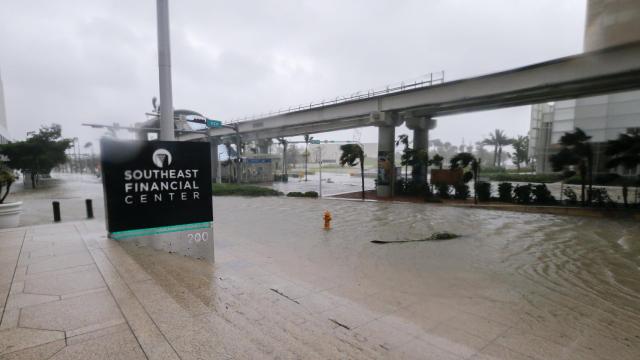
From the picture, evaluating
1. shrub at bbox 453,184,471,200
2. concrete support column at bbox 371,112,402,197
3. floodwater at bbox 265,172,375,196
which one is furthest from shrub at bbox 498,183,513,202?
floodwater at bbox 265,172,375,196

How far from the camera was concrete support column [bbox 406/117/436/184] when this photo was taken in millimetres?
23406

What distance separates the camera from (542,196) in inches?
643

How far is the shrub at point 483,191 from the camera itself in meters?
18.4

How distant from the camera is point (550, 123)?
40812 millimetres

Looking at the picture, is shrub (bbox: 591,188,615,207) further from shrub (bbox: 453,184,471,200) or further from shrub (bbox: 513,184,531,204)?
shrub (bbox: 453,184,471,200)

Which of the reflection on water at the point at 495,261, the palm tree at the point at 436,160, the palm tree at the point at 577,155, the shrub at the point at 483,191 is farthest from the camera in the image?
the palm tree at the point at 436,160

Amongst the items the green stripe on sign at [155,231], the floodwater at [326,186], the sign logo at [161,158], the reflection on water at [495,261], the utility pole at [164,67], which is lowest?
the floodwater at [326,186]

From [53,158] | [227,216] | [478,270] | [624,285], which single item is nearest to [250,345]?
[478,270]

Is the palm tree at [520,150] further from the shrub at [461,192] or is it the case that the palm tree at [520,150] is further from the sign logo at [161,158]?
the sign logo at [161,158]

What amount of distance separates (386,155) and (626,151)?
12672mm

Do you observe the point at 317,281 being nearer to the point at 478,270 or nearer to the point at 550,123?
the point at 478,270

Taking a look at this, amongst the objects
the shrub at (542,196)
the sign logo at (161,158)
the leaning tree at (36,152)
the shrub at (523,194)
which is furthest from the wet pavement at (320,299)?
the leaning tree at (36,152)

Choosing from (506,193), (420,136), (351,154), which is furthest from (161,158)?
(420,136)

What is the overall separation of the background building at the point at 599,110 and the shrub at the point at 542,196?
9.25ft
